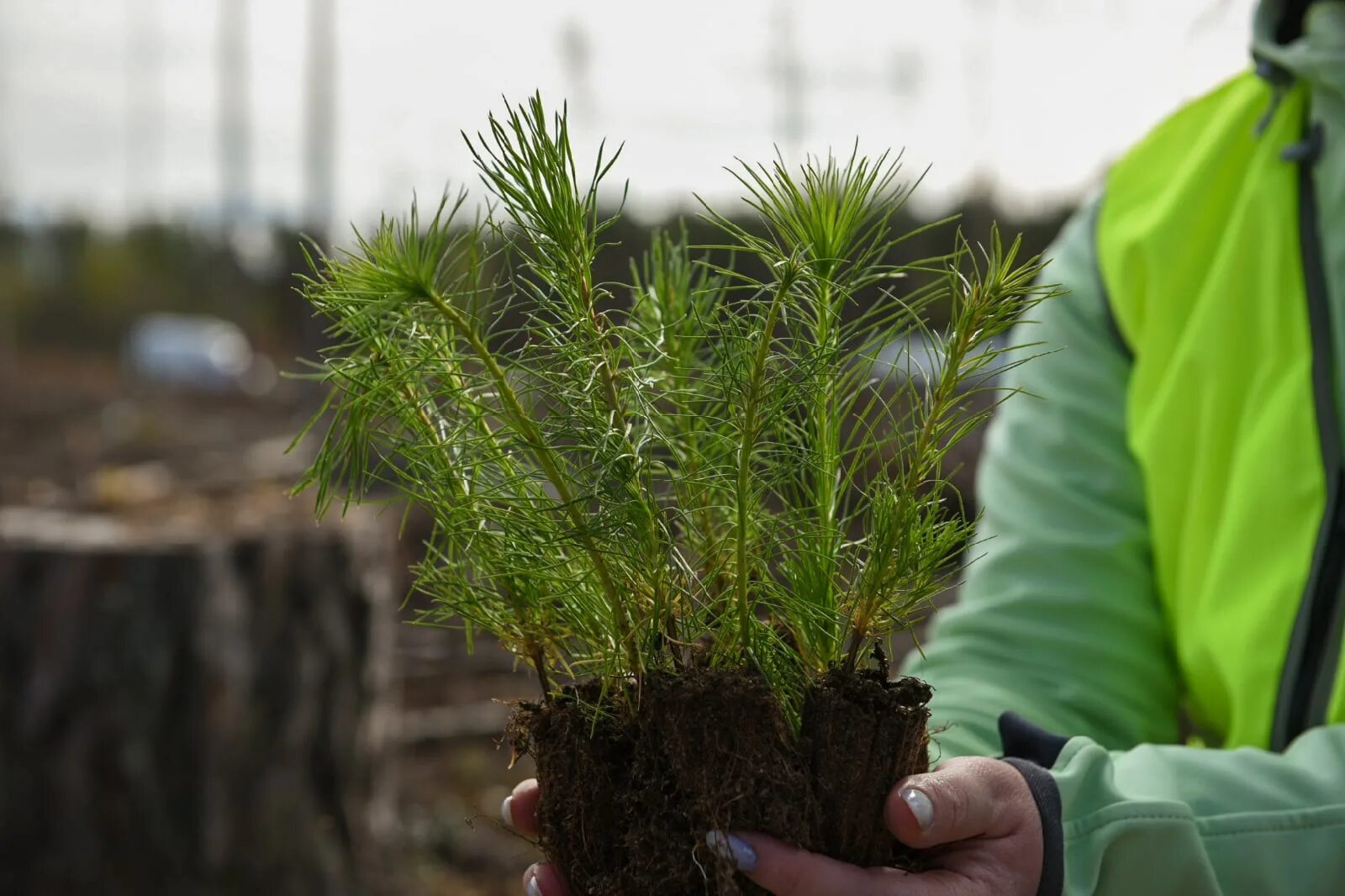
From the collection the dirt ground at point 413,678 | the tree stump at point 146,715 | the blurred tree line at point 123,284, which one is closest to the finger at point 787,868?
the dirt ground at point 413,678

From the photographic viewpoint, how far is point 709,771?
813mm

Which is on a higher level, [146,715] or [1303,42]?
[1303,42]

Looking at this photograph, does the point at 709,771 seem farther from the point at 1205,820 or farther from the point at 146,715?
the point at 146,715

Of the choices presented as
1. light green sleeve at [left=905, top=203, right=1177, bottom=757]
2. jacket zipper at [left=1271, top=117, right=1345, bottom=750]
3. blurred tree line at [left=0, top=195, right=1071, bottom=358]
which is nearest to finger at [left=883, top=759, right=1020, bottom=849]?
light green sleeve at [left=905, top=203, right=1177, bottom=757]

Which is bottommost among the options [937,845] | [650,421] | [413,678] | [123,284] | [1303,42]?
[413,678]

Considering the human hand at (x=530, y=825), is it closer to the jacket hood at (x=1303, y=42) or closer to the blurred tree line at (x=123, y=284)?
the jacket hood at (x=1303, y=42)

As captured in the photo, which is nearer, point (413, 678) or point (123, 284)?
point (413, 678)

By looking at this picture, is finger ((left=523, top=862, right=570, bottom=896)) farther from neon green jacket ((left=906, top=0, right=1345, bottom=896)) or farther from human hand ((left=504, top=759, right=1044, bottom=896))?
neon green jacket ((left=906, top=0, right=1345, bottom=896))

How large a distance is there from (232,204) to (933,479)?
29.4m

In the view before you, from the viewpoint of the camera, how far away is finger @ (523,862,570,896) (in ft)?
2.94

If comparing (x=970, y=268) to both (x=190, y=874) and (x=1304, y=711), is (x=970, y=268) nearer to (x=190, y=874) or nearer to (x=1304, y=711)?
(x=1304, y=711)

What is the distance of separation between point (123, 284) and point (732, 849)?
3350 cm

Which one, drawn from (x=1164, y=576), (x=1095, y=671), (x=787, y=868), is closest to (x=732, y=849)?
(x=787, y=868)

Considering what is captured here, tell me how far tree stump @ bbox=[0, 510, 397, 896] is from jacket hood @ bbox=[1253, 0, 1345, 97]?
2679 mm
